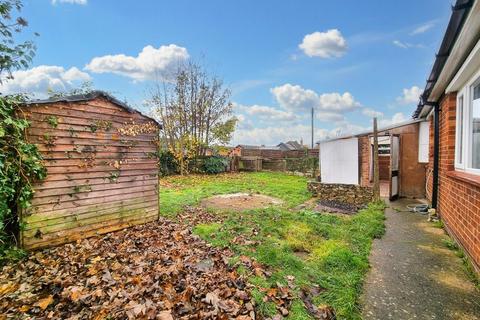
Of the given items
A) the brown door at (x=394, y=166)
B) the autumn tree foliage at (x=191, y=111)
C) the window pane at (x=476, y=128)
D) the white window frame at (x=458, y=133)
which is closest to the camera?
the window pane at (x=476, y=128)

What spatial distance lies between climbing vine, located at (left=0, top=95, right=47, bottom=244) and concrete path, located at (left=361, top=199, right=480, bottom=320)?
4757mm

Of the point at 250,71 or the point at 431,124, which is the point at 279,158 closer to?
the point at 250,71

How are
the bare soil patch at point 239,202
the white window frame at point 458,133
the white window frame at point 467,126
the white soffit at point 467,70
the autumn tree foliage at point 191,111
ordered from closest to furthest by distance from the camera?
the white soffit at point 467,70
the white window frame at point 467,126
the white window frame at point 458,133
the bare soil patch at point 239,202
the autumn tree foliage at point 191,111

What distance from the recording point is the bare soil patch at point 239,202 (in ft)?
25.8

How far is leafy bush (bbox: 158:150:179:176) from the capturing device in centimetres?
1628

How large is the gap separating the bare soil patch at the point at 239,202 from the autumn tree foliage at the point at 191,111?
7768 millimetres

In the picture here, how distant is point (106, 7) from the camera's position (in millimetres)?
7363

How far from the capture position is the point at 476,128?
401 centimetres

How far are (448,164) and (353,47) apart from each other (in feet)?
25.3

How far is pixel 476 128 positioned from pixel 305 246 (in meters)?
3.41

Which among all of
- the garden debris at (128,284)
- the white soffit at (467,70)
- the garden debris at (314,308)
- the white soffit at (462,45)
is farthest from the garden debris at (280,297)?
the white soffit at (467,70)

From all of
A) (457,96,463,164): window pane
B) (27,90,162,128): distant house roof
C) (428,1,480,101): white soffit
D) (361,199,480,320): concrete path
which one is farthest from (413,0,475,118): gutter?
(27,90,162,128): distant house roof

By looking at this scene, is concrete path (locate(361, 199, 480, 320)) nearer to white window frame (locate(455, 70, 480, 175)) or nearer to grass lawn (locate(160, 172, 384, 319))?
grass lawn (locate(160, 172, 384, 319))

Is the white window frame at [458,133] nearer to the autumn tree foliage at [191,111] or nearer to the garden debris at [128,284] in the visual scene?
the garden debris at [128,284]
